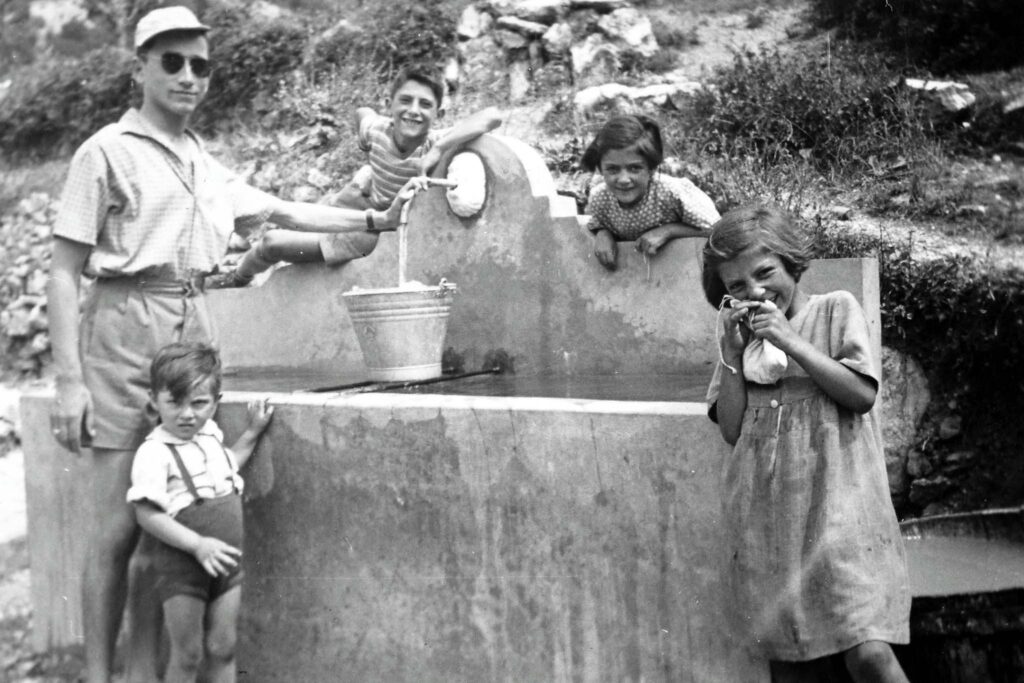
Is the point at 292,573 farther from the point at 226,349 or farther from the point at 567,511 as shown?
the point at 226,349

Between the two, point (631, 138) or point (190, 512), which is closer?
point (190, 512)

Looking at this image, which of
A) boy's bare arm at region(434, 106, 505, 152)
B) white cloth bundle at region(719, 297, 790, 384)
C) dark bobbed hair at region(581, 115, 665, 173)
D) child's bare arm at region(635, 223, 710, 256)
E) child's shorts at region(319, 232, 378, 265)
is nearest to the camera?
white cloth bundle at region(719, 297, 790, 384)

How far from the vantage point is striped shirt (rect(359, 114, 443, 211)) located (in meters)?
5.93

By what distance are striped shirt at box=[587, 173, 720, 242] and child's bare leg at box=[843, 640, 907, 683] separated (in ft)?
7.75

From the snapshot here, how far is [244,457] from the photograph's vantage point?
412cm

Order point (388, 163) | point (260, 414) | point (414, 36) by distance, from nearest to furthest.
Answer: point (260, 414) → point (388, 163) → point (414, 36)

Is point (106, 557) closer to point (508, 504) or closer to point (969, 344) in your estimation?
point (508, 504)

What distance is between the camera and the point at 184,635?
3529mm

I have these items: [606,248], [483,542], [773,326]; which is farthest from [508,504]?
[606,248]

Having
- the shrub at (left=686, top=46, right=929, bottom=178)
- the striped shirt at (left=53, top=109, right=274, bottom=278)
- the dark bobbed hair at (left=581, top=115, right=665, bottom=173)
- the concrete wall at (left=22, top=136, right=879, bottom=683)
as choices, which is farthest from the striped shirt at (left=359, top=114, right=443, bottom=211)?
the shrub at (left=686, top=46, right=929, bottom=178)

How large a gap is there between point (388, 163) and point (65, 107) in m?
8.15

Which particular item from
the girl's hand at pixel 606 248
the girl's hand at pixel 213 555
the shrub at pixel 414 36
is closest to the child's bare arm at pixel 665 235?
the girl's hand at pixel 606 248

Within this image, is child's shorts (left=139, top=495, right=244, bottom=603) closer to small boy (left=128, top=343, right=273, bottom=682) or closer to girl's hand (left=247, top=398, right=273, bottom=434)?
small boy (left=128, top=343, right=273, bottom=682)

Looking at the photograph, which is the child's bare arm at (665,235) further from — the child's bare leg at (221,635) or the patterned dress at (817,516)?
the child's bare leg at (221,635)
